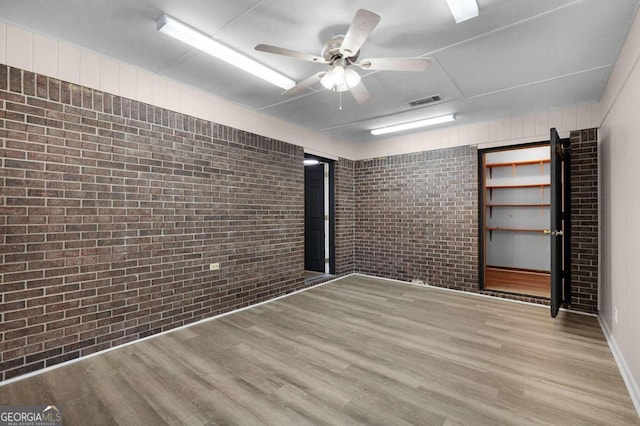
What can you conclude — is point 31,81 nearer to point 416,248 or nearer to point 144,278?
point 144,278

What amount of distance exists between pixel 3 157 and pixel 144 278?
4.83ft

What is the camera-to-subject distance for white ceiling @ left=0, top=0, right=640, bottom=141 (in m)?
2.04

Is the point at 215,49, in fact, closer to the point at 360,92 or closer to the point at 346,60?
the point at 346,60

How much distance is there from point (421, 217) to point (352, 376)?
11.3ft

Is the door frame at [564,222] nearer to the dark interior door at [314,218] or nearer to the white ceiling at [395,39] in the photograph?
the white ceiling at [395,39]

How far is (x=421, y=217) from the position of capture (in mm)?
5109

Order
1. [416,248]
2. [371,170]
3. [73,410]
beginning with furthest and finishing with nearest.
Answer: [371,170], [416,248], [73,410]

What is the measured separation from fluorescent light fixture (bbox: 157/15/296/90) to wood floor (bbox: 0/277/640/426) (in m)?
2.69

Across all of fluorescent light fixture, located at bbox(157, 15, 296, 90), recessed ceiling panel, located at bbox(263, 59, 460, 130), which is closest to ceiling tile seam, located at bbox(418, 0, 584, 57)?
recessed ceiling panel, located at bbox(263, 59, 460, 130)

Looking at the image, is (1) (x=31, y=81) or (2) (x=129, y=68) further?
(2) (x=129, y=68)

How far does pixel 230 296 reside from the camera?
374cm

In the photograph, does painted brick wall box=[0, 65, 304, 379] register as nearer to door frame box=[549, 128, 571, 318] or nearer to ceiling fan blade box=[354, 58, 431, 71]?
ceiling fan blade box=[354, 58, 431, 71]

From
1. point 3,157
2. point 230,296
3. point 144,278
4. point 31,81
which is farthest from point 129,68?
point 230,296

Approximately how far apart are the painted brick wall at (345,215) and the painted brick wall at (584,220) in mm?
3422
